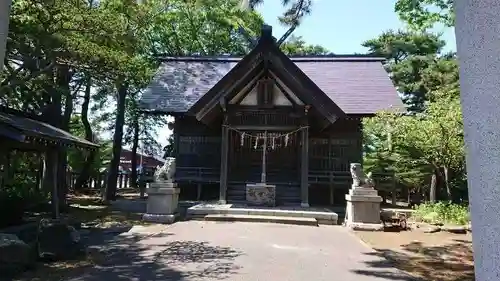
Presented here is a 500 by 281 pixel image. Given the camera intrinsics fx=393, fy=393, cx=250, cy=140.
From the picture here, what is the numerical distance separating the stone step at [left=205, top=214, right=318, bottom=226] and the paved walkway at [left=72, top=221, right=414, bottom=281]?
1.22 meters

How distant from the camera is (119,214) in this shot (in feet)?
46.7

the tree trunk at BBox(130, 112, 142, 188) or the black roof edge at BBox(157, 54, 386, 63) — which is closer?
the black roof edge at BBox(157, 54, 386, 63)

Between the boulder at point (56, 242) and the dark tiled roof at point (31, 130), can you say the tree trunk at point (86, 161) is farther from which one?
the boulder at point (56, 242)

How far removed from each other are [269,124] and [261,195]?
3.31 metres

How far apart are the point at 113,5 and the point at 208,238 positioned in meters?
8.46

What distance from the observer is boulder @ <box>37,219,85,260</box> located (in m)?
7.29

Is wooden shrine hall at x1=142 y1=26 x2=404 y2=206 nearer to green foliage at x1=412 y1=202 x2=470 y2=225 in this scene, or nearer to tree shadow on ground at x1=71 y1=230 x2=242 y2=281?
green foliage at x1=412 y1=202 x2=470 y2=225

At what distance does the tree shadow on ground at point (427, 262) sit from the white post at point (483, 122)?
17.1ft

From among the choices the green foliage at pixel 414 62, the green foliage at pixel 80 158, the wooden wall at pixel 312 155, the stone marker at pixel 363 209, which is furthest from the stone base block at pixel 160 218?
the green foliage at pixel 414 62

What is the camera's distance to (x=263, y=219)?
12477mm

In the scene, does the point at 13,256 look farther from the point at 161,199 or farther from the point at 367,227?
the point at 367,227

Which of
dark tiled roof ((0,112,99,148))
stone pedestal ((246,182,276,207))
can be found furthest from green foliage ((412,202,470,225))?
dark tiled roof ((0,112,99,148))

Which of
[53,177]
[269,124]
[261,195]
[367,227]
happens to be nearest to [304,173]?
[261,195]

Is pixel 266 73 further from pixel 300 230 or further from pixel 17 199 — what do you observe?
pixel 17 199
